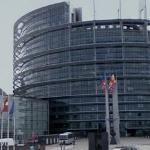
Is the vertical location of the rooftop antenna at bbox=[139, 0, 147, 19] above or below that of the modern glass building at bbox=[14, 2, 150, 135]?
above

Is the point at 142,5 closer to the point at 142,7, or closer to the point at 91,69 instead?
the point at 142,7

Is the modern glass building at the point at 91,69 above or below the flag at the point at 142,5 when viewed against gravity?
below

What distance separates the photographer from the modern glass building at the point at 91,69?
458 ft

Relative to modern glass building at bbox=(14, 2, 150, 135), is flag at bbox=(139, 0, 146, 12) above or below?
above

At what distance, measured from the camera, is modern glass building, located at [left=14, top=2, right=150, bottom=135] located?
140 metres

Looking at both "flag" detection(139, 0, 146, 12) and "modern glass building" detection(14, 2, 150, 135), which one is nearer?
"modern glass building" detection(14, 2, 150, 135)

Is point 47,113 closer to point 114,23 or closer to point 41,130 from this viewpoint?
point 41,130

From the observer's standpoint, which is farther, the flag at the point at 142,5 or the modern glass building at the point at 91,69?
the flag at the point at 142,5

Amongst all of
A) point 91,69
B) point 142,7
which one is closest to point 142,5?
point 142,7

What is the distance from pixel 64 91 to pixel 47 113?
9628 mm

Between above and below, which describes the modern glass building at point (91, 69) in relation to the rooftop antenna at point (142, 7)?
below

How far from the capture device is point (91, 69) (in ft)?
469

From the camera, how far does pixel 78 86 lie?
470ft

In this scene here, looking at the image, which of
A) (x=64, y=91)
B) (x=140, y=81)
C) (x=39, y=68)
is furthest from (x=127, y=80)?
(x=39, y=68)
